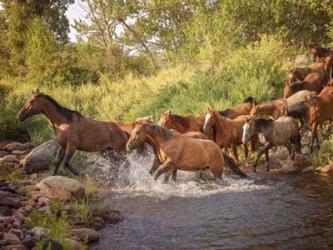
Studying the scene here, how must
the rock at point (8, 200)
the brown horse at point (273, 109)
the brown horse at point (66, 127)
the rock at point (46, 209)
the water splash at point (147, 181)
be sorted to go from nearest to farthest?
the rock at point (8, 200)
the rock at point (46, 209)
the water splash at point (147, 181)
the brown horse at point (66, 127)
the brown horse at point (273, 109)

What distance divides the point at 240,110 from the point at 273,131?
1.98 meters

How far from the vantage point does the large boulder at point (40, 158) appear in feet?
41.4

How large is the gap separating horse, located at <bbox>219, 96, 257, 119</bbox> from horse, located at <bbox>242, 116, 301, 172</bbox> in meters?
1.41

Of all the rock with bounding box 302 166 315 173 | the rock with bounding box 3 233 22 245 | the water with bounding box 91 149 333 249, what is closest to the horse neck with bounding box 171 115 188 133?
the water with bounding box 91 149 333 249

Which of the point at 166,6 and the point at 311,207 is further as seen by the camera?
the point at 166,6

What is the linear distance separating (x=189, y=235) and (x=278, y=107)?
24.4ft

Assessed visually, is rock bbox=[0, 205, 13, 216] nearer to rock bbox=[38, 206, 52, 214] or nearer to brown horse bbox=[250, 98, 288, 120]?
rock bbox=[38, 206, 52, 214]

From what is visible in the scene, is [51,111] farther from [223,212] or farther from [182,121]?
[223,212]

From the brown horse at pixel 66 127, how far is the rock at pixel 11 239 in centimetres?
501

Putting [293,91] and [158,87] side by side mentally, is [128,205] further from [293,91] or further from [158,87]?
[158,87]

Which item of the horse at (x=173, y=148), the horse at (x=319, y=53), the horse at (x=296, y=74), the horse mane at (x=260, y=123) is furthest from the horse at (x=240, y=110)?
the horse at (x=319, y=53)

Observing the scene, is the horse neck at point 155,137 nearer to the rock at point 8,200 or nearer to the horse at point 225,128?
the horse at point 225,128

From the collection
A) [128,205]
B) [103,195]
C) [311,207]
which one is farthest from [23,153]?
[311,207]

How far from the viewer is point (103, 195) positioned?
10734mm
